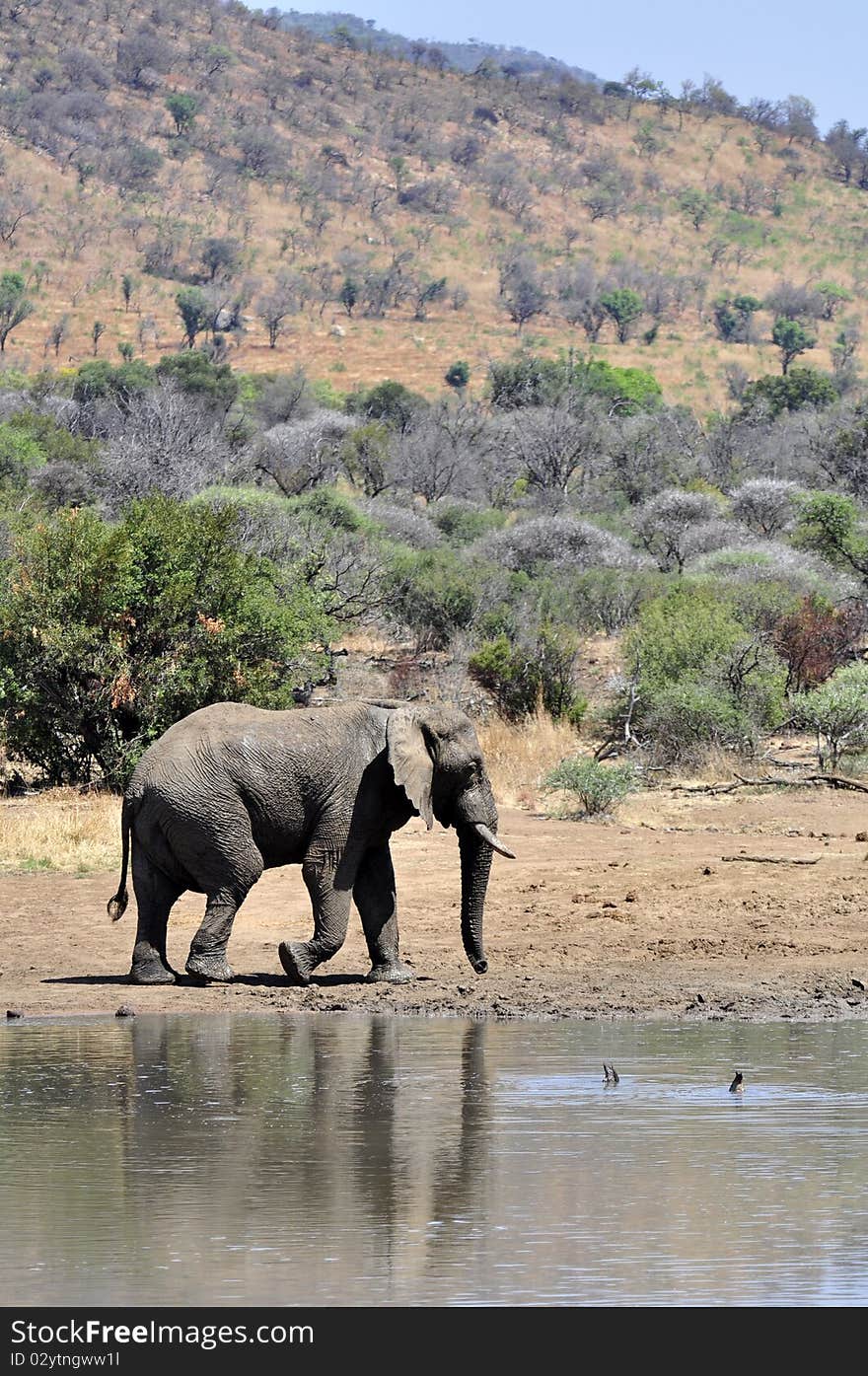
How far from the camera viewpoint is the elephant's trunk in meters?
11.7

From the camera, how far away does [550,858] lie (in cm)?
1656

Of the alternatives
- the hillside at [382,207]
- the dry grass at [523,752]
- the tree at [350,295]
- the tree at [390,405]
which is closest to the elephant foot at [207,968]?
the dry grass at [523,752]

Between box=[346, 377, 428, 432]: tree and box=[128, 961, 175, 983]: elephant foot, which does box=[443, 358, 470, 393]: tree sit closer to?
box=[346, 377, 428, 432]: tree

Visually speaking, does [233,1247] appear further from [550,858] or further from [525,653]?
[525,653]

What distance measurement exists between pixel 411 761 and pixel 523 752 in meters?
11.0

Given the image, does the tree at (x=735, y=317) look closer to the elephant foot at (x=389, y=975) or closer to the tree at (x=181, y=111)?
the tree at (x=181, y=111)

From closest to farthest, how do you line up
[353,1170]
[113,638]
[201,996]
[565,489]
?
[353,1170], [201,996], [113,638], [565,489]

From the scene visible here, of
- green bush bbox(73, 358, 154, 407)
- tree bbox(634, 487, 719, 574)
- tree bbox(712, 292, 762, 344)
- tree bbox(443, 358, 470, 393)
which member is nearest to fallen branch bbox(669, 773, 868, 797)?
tree bbox(634, 487, 719, 574)

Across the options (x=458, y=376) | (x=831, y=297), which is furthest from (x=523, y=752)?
(x=831, y=297)

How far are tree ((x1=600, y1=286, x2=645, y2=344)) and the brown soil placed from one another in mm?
71602

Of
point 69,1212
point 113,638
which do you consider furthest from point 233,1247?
point 113,638

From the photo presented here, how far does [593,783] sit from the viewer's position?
1886 centimetres

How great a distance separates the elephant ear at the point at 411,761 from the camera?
37.0ft
